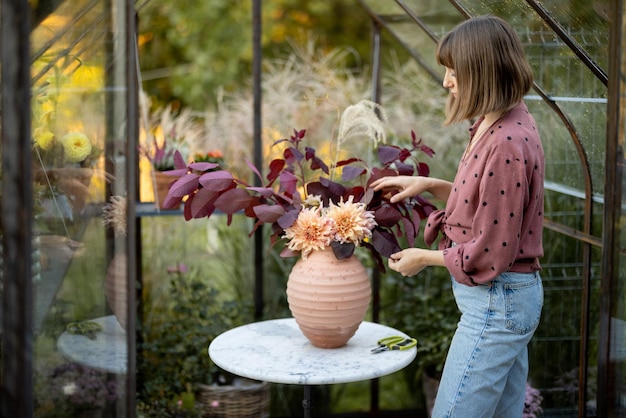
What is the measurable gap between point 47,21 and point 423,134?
A: 135 inches

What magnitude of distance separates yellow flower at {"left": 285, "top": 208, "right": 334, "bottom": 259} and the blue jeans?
449 millimetres

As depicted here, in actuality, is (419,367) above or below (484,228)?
below

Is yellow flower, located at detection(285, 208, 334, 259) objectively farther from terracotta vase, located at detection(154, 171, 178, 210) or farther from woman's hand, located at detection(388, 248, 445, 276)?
terracotta vase, located at detection(154, 171, 178, 210)

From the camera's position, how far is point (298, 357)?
8.16 feet

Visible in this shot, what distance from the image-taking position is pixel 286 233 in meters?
2.52

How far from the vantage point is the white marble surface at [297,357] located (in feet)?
7.63

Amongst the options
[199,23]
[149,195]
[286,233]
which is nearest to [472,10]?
[286,233]

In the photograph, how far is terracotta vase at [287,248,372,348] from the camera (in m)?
2.46

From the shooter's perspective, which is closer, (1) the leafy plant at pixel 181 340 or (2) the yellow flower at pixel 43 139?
(2) the yellow flower at pixel 43 139

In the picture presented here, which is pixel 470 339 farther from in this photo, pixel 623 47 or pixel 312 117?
pixel 312 117

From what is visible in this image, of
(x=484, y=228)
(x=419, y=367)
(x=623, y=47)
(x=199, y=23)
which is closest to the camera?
(x=623, y=47)

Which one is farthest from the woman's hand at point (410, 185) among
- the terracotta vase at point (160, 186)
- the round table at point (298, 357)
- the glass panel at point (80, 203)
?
the terracotta vase at point (160, 186)

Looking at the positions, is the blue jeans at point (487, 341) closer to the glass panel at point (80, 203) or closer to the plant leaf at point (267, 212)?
the plant leaf at point (267, 212)

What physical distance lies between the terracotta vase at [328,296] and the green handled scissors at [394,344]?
0.10m
